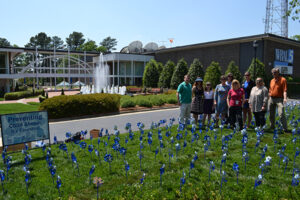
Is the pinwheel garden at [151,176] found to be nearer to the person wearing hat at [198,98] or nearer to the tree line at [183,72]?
the person wearing hat at [198,98]

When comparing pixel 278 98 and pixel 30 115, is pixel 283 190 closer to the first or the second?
pixel 278 98

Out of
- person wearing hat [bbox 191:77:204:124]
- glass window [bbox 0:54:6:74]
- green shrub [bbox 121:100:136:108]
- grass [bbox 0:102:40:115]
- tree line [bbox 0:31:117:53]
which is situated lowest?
grass [bbox 0:102:40:115]

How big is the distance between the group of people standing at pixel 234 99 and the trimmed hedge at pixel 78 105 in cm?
625

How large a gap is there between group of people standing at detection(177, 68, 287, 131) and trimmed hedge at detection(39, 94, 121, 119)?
20.5ft

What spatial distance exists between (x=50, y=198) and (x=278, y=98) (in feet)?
22.9

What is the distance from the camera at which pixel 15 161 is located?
17.2 feet

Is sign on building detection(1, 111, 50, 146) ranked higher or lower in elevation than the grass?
higher

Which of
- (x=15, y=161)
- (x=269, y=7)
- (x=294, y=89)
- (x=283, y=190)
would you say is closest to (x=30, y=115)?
(x=15, y=161)

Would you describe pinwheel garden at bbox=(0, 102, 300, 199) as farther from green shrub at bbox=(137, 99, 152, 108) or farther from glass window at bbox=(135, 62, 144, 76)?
glass window at bbox=(135, 62, 144, 76)

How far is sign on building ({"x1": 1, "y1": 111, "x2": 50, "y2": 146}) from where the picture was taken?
5.57m

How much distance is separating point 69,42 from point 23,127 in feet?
329

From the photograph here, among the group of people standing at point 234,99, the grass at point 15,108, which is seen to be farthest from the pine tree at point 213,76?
the group of people standing at point 234,99

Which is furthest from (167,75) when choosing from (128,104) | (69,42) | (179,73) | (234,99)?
(69,42)

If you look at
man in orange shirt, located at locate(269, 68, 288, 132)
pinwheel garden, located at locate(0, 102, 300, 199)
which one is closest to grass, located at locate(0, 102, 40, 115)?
pinwheel garden, located at locate(0, 102, 300, 199)
